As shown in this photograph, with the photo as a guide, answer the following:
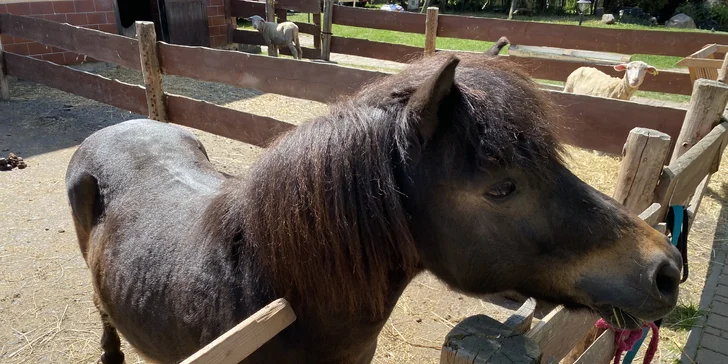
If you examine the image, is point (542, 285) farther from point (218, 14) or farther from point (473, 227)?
point (218, 14)

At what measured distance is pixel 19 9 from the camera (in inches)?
357

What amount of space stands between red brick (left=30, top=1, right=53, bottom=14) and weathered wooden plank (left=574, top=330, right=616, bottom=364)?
1137 centimetres

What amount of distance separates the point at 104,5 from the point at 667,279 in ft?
40.3

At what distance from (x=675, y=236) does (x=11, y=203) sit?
569 cm

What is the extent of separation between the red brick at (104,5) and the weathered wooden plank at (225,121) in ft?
22.5

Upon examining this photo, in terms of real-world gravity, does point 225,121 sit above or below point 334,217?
below

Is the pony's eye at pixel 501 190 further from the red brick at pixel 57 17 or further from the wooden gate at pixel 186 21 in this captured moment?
the wooden gate at pixel 186 21

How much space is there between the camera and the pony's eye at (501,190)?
4.28 feet

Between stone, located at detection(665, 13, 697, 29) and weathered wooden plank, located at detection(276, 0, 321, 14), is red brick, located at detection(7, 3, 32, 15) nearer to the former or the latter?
weathered wooden plank, located at detection(276, 0, 321, 14)

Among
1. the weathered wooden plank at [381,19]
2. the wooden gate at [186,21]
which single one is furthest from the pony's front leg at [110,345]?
the wooden gate at [186,21]

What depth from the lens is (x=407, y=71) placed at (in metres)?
1.51

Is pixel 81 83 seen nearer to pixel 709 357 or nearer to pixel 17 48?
pixel 17 48

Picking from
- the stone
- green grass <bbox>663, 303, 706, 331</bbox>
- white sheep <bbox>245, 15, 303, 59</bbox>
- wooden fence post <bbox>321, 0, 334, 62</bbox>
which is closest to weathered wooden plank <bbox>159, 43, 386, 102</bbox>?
green grass <bbox>663, 303, 706, 331</bbox>

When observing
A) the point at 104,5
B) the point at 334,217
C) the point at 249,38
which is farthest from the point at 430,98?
the point at 249,38
